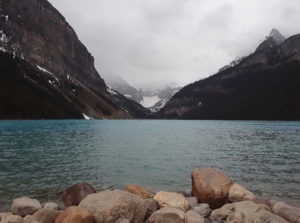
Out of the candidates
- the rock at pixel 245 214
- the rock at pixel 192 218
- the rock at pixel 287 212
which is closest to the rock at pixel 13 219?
the rock at pixel 192 218

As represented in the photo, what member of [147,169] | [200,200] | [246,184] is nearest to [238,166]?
[246,184]

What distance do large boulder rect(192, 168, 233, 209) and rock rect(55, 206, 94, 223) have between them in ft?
24.6

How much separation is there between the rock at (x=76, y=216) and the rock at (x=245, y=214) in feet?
20.6

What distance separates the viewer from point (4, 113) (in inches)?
6875

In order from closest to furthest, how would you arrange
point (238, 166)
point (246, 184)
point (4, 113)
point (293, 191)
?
point (293, 191) → point (246, 184) → point (238, 166) → point (4, 113)

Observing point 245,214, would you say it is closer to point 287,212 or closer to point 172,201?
point 287,212

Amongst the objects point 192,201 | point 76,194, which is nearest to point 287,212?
point 192,201

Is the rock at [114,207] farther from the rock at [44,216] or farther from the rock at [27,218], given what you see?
the rock at [27,218]

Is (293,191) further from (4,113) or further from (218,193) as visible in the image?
(4,113)

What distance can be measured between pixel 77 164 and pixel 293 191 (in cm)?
2265

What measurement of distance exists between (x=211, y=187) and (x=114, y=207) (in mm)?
6936

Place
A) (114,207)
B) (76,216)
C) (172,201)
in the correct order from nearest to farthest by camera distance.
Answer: (76,216), (114,207), (172,201)

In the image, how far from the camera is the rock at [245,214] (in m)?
11.9

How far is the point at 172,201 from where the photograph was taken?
14992 millimetres
